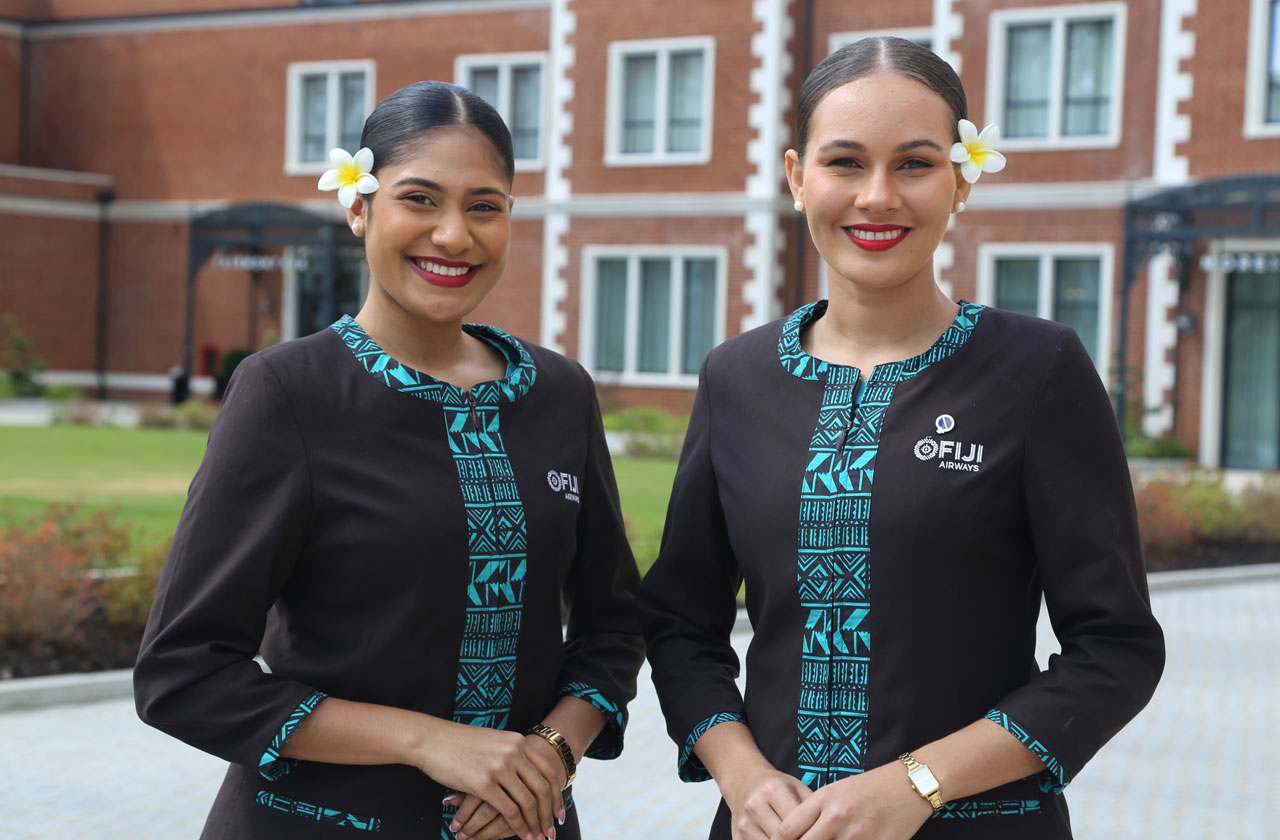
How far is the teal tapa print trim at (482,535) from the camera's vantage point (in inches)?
100

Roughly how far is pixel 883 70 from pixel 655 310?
24010mm

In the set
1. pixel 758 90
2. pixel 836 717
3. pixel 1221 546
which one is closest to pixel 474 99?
pixel 836 717

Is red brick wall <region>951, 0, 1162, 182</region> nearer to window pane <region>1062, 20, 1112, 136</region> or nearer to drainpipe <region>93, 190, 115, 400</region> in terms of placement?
window pane <region>1062, 20, 1112, 136</region>

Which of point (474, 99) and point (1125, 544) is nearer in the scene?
point (1125, 544)

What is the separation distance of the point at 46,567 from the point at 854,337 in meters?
7.09

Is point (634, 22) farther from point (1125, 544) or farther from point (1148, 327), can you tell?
point (1125, 544)

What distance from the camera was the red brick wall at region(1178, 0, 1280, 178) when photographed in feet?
69.5

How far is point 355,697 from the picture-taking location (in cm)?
249

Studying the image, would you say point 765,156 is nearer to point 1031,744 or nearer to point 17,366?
point 17,366

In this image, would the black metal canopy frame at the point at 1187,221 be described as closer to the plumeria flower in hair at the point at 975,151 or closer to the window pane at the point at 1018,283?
the window pane at the point at 1018,283

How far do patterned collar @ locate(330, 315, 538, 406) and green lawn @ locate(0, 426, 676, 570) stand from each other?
744 cm

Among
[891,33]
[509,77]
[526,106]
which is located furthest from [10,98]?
[891,33]

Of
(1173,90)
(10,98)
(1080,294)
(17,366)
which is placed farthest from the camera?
(10,98)

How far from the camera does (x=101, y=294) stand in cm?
3222
